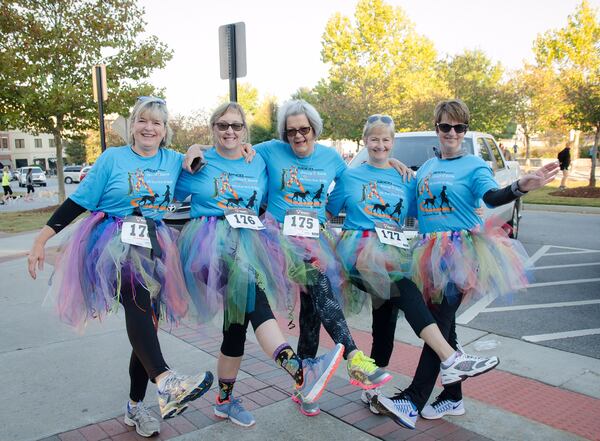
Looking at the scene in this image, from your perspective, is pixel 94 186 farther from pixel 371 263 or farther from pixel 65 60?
pixel 65 60

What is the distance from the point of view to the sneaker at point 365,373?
9.11ft

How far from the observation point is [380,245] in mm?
3324

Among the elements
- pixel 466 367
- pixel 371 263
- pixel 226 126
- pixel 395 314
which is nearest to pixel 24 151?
pixel 226 126

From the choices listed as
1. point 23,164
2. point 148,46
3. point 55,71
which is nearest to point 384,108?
point 148,46

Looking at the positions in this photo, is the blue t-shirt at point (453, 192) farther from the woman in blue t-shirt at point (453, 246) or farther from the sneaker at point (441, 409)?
the sneaker at point (441, 409)

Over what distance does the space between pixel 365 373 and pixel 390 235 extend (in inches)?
→ 37.7

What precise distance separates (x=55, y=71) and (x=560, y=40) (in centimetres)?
2453

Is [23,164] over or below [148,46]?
below

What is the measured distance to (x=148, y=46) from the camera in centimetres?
1845

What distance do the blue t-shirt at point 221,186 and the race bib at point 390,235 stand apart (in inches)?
31.6

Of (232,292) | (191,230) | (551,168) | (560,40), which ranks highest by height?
(560,40)

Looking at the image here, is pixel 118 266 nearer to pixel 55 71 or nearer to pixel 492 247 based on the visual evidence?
pixel 492 247

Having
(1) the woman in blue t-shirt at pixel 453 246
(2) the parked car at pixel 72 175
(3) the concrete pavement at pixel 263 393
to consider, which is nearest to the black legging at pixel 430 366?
(1) the woman in blue t-shirt at pixel 453 246

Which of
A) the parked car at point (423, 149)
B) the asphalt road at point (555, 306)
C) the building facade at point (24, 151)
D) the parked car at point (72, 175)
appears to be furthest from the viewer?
the building facade at point (24, 151)
